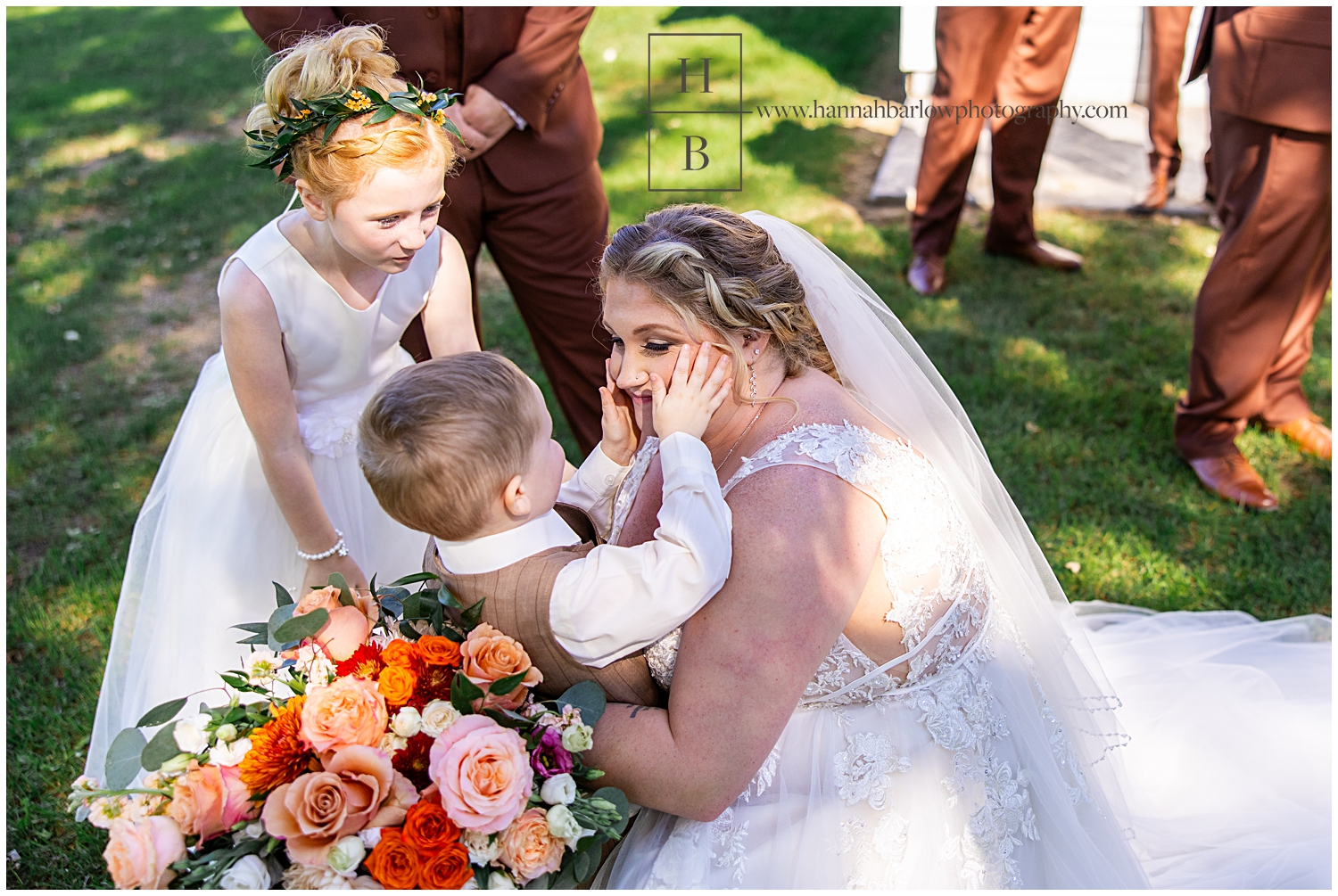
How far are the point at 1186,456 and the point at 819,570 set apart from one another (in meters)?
3.11

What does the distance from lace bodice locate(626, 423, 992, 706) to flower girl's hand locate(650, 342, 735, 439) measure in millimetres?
132

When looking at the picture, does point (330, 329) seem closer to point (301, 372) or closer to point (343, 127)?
point (301, 372)

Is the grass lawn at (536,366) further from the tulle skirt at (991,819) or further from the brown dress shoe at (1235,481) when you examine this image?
the tulle skirt at (991,819)

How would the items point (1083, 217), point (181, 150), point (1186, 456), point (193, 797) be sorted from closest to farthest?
point (193, 797), point (1186, 456), point (1083, 217), point (181, 150)

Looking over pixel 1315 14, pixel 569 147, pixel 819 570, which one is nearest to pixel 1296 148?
pixel 1315 14

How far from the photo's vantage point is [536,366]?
5.34 metres

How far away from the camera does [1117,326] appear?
5414mm

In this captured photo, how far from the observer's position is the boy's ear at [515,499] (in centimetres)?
194

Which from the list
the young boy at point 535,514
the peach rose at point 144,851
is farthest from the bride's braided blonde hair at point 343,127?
the peach rose at point 144,851

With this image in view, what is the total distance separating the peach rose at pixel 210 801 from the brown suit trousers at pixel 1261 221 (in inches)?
155

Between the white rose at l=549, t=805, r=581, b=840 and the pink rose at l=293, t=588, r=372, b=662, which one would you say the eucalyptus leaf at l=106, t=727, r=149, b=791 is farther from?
the white rose at l=549, t=805, r=581, b=840

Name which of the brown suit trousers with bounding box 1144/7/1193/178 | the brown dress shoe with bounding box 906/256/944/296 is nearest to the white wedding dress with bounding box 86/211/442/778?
the brown dress shoe with bounding box 906/256/944/296

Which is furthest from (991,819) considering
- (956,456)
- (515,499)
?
(515,499)

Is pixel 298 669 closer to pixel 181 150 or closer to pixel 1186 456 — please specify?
pixel 1186 456
